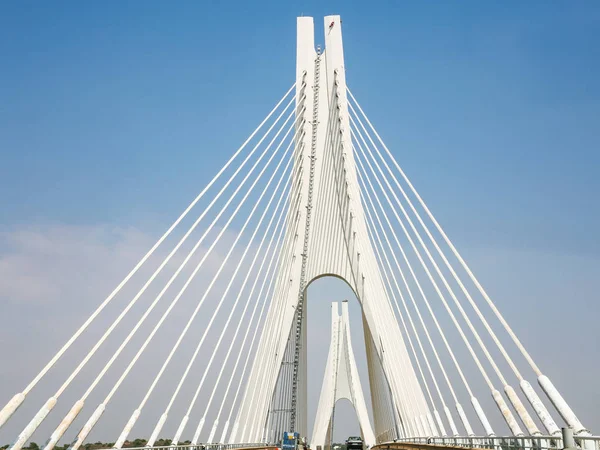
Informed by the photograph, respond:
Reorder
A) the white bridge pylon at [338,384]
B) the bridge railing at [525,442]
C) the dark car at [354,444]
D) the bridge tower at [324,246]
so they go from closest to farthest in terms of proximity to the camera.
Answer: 1. the bridge railing at [525,442]
2. the bridge tower at [324,246]
3. the dark car at [354,444]
4. the white bridge pylon at [338,384]

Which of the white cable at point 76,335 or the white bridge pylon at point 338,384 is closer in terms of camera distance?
the white cable at point 76,335

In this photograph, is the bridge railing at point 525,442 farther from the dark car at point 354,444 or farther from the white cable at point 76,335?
the dark car at point 354,444

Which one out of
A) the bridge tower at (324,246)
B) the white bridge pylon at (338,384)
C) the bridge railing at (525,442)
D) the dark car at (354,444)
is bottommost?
the bridge railing at (525,442)

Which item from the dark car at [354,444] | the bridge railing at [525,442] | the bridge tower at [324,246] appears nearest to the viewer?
the bridge railing at [525,442]

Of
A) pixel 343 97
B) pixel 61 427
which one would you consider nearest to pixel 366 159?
pixel 343 97

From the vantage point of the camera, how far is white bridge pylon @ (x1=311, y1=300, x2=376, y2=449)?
57.1 m

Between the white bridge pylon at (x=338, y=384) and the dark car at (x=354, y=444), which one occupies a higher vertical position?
the white bridge pylon at (x=338, y=384)

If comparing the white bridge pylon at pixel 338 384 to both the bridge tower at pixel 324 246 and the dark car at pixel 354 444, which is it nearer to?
the dark car at pixel 354 444

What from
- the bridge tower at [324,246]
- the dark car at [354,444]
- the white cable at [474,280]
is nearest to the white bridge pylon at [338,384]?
the dark car at [354,444]

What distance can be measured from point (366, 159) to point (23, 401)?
52.7 feet

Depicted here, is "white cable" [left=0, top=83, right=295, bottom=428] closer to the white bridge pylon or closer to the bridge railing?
the bridge railing

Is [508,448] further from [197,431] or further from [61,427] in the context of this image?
[197,431]

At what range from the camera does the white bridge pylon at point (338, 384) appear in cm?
5712

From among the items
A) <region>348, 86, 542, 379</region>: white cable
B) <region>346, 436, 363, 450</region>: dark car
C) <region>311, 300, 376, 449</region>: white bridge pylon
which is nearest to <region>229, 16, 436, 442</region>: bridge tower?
<region>348, 86, 542, 379</region>: white cable
